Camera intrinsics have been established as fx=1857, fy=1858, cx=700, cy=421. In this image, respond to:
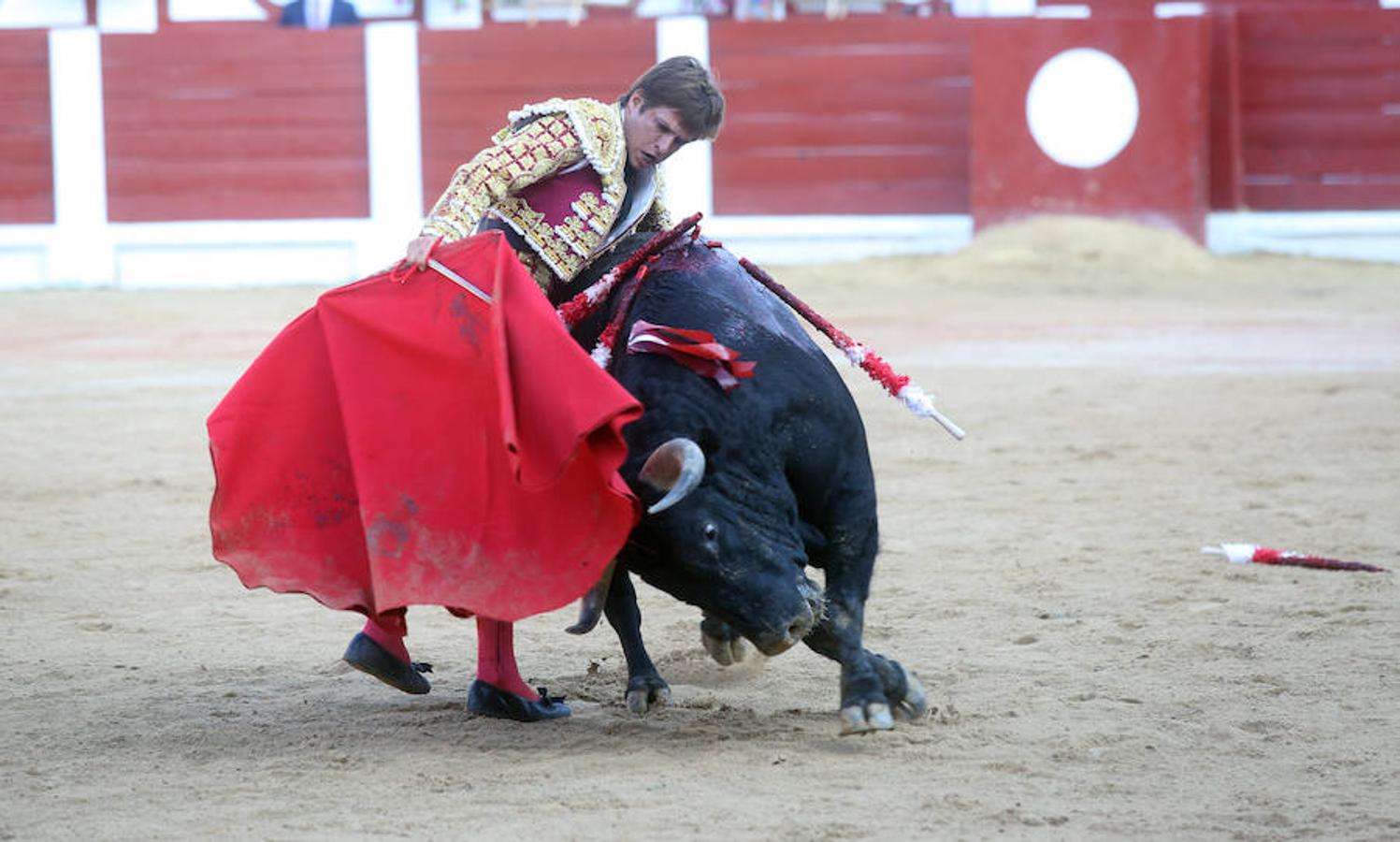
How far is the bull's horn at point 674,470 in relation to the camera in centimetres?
238

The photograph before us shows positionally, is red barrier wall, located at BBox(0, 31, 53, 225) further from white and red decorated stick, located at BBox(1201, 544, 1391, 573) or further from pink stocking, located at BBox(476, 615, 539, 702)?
pink stocking, located at BBox(476, 615, 539, 702)

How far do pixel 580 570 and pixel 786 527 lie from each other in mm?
291

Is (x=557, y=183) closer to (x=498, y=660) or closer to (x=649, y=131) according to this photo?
(x=649, y=131)

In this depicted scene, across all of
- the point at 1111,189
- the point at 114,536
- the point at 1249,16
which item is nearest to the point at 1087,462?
the point at 114,536

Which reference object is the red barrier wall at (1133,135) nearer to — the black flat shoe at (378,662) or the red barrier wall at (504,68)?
Result: the red barrier wall at (504,68)

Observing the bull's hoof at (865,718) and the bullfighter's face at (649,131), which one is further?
the bullfighter's face at (649,131)

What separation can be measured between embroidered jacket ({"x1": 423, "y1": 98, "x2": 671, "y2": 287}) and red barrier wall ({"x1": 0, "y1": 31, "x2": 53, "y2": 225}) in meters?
8.85

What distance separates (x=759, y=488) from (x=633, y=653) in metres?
0.45

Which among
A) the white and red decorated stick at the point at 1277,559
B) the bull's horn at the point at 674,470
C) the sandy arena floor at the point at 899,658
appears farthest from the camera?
the white and red decorated stick at the point at 1277,559

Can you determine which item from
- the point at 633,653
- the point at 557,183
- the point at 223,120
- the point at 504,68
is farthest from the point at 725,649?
the point at 223,120

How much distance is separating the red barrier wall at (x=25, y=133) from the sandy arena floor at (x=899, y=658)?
482 centimetres

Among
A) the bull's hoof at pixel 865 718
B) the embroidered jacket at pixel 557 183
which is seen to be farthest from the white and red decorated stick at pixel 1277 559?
the embroidered jacket at pixel 557 183

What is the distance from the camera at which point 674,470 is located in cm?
242

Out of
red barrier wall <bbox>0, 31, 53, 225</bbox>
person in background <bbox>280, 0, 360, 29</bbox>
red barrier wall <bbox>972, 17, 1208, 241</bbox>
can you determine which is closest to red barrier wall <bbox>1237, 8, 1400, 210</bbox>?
→ red barrier wall <bbox>972, 17, 1208, 241</bbox>
